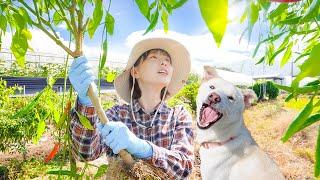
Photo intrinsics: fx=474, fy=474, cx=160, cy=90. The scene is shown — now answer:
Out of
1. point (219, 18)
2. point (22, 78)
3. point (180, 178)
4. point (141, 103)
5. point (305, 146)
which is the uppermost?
point (219, 18)

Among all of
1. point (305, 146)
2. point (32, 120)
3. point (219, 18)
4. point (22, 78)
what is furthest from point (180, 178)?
point (22, 78)

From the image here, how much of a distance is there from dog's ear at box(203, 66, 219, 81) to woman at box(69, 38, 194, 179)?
22 cm

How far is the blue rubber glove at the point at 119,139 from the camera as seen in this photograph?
1.00 meters

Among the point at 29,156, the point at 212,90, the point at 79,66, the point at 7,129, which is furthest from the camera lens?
the point at 29,156

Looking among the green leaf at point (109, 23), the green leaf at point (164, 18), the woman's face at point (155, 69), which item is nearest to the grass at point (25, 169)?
the woman's face at point (155, 69)

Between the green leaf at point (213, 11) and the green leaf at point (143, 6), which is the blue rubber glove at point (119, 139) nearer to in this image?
the green leaf at point (143, 6)

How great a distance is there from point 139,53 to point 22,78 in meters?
15.2

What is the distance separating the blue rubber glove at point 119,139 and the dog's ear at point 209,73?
0.71 feet

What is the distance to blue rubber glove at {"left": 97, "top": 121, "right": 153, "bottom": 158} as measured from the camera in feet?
3.29

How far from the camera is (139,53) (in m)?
1.46

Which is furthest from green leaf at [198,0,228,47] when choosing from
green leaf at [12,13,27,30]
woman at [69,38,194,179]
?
woman at [69,38,194,179]

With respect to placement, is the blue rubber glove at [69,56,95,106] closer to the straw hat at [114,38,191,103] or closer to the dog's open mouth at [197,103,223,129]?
the dog's open mouth at [197,103,223,129]

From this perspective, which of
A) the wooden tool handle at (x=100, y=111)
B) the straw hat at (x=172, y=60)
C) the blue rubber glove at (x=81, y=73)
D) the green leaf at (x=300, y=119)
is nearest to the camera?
the green leaf at (x=300, y=119)

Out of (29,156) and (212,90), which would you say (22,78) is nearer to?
(29,156)
